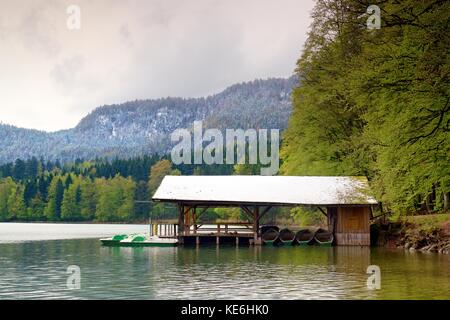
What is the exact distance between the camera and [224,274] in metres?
22.5

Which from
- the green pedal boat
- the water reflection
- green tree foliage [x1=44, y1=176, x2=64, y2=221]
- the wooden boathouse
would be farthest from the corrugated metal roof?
green tree foliage [x1=44, y1=176, x2=64, y2=221]

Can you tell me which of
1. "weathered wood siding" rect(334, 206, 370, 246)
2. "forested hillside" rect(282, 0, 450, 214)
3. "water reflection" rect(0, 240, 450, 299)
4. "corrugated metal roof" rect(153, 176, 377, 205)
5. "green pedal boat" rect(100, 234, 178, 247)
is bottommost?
"water reflection" rect(0, 240, 450, 299)

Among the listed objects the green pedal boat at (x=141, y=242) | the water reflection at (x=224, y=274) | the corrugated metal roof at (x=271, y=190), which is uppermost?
the corrugated metal roof at (x=271, y=190)

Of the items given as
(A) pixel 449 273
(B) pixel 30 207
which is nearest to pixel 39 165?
(B) pixel 30 207

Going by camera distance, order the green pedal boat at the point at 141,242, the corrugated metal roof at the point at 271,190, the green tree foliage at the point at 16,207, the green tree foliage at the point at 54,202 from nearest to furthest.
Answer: the corrugated metal roof at the point at 271,190
the green pedal boat at the point at 141,242
the green tree foliage at the point at 54,202
the green tree foliage at the point at 16,207

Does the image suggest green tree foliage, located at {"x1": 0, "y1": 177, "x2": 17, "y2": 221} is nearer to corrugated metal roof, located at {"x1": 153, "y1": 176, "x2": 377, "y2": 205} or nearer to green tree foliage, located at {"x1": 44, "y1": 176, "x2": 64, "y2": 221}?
green tree foliage, located at {"x1": 44, "y1": 176, "x2": 64, "y2": 221}

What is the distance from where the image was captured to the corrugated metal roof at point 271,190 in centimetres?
3731

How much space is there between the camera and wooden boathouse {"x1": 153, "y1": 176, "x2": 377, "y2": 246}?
37344mm

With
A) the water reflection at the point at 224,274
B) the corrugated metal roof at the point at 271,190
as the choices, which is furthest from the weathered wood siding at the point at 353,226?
the water reflection at the point at 224,274

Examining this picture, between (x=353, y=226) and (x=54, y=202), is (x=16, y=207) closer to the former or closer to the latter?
(x=54, y=202)

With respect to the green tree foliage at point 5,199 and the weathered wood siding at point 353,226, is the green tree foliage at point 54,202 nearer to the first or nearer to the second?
the green tree foliage at point 5,199

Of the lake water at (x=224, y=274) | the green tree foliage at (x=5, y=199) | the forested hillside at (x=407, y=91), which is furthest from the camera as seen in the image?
the green tree foliage at (x=5, y=199)

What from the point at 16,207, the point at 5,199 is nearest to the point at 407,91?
the point at 16,207

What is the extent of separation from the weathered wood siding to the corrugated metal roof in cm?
113
